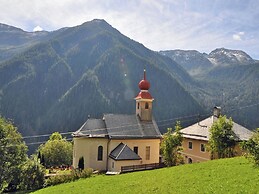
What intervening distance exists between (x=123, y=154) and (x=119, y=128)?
20.4ft

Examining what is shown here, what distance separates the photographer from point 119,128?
46.3m

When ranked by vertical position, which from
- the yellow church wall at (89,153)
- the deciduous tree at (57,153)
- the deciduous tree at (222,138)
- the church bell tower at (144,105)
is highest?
the church bell tower at (144,105)

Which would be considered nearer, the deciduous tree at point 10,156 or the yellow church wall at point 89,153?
the deciduous tree at point 10,156

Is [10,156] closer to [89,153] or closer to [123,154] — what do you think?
[89,153]

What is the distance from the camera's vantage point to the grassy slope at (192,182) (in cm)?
2045

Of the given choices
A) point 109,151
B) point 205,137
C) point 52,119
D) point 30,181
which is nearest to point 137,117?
point 109,151

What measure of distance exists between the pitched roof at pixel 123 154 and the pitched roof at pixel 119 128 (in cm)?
241

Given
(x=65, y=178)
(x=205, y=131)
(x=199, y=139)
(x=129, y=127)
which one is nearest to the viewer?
(x=65, y=178)

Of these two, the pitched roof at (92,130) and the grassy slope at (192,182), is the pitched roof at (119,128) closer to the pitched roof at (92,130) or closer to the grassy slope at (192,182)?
the pitched roof at (92,130)

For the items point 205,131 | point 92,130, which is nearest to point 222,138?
point 205,131

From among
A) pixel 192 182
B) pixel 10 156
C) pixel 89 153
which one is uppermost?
pixel 192 182

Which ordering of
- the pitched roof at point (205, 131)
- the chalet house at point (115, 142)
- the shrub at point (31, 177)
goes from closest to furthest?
the shrub at point (31, 177) → the chalet house at point (115, 142) → the pitched roof at point (205, 131)

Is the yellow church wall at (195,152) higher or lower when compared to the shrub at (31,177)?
higher

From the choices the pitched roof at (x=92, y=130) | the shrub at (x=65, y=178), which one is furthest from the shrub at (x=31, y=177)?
the pitched roof at (x=92, y=130)
